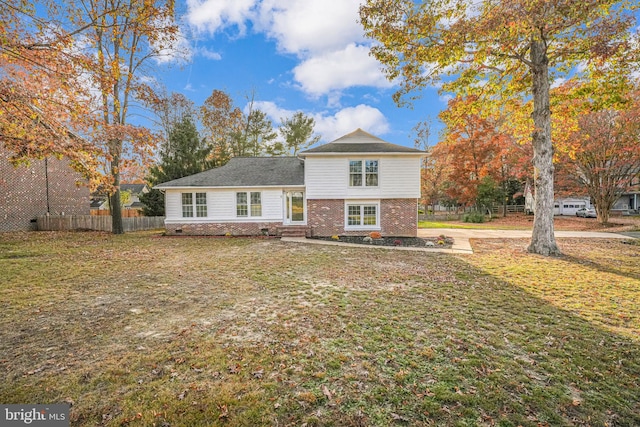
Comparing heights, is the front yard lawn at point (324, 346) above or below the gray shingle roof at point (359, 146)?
below

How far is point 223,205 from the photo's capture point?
16891 mm

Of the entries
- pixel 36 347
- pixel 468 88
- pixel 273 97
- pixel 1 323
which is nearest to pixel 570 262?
pixel 468 88

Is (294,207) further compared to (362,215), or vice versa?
(294,207)

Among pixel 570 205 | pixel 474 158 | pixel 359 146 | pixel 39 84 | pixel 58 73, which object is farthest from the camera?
pixel 570 205

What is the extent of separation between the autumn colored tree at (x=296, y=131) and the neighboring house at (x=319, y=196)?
1606 centimetres

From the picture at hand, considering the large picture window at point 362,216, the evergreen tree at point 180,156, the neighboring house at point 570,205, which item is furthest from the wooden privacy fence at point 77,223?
the neighboring house at point 570,205

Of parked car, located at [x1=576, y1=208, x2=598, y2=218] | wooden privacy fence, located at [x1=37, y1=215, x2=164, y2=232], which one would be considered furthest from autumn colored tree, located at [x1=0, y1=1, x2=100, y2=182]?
parked car, located at [x1=576, y1=208, x2=598, y2=218]

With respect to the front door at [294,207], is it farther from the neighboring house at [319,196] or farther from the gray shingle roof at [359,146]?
the gray shingle roof at [359,146]

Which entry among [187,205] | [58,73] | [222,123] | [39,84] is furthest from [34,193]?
[58,73]

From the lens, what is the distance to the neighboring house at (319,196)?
1570cm

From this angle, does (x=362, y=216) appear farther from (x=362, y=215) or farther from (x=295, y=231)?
(x=295, y=231)

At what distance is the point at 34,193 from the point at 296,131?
22.7m

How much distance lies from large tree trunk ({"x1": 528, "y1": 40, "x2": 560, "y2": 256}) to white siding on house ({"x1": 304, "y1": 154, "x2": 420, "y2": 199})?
18.7ft

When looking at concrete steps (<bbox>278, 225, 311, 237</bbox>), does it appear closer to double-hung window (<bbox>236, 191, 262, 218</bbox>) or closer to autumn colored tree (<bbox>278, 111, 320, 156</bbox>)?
double-hung window (<bbox>236, 191, 262, 218</bbox>)
